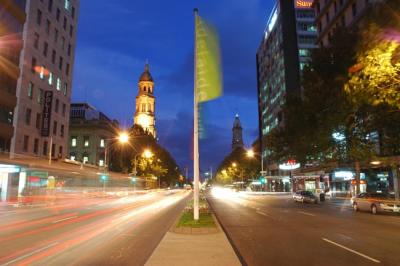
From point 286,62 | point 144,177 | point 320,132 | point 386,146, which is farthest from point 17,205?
point 286,62

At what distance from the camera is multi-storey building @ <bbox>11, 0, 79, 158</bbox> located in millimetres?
46656

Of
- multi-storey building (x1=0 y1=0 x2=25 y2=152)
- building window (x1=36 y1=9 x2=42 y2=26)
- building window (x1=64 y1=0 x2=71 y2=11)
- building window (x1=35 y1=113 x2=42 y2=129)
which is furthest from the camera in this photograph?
building window (x1=64 y1=0 x2=71 y2=11)

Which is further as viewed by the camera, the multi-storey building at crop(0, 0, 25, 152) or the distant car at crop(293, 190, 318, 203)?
the distant car at crop(293, 190, 318, 203)

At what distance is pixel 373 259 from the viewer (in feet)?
33.7

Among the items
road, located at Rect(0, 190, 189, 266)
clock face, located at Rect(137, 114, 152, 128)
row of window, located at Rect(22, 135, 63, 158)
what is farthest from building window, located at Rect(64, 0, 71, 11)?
clock face, located at Rect(137, 114, 152, 128)

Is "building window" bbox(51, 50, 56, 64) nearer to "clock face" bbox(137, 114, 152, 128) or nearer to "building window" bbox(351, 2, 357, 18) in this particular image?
"building window" bbox(351, 2, 357, 18)

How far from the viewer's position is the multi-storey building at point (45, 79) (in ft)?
153

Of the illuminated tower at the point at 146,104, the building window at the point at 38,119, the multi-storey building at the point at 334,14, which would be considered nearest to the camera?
the multi-storey building at the point at 334,14

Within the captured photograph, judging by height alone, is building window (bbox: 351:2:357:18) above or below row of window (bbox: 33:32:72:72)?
above

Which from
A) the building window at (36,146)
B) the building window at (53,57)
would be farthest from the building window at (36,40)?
the building window at (36,146)

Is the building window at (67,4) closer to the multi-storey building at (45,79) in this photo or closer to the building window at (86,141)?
the multi-storey building at (45,79)

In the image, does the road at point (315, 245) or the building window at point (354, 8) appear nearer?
the road at point (315, 245)

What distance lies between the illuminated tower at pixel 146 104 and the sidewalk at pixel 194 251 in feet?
406

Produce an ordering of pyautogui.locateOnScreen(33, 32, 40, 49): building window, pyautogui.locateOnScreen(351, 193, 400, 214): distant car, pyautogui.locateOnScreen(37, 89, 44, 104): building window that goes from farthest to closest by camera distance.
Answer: pyautogui.locateOnScreen(37, 89, 44, 104): building window < pyautogui.locateOnScreen(33, 32, 40, 49): building window < pyautogui.locateOnScreen(351, 193, 400, 214): distant car
